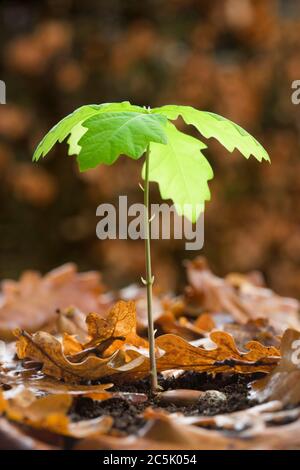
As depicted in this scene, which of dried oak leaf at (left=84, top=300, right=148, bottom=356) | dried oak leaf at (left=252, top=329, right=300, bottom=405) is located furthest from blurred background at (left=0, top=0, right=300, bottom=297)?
dried oak leaf at (left=252, top=329, right=300, bottom=405)

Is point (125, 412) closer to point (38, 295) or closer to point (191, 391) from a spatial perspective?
point (191, 391)

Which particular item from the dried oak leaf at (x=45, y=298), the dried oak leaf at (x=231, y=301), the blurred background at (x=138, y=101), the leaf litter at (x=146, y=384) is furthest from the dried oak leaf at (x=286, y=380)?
the blurred background at (x=138, y=101)

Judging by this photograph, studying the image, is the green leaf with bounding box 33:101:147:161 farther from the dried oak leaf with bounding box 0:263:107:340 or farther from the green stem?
the dried oak leaf with bounding box 0:263:107:340

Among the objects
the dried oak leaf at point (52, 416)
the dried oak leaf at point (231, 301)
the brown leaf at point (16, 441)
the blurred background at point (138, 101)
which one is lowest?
the brown leaf at point (16, 441)

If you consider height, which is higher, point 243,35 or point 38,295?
point 243,35

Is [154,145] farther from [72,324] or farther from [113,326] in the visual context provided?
[72,324]

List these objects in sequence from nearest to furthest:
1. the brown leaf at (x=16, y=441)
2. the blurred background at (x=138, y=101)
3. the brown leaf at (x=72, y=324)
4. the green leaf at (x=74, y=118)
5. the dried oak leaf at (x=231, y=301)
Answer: the brown leaf at (x=16, y=441) < the green leaf at (x=74, y=118) < the brown leaf at (x=72, y=324) < the dried oak leaf at (x=231, y=301) < the blurred background at (x=138, y=101)

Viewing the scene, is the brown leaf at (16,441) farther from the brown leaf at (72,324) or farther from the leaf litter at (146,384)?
the brown leaf at (72,324)
